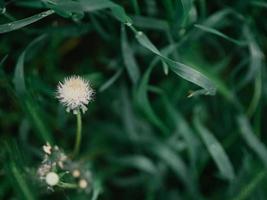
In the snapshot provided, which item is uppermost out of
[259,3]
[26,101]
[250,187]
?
[259,3]

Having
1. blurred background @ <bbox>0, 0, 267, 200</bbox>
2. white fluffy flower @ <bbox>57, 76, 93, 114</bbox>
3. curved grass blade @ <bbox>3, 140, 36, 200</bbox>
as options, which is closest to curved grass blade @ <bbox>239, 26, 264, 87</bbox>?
blurred background @ <bbox>0, 0, 267, 200</bbox>

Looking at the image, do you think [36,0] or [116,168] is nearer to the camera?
[36,0]

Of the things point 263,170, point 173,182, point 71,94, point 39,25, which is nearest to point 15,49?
point 39,25

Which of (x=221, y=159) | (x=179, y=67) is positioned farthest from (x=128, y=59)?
(x=221, y=159)

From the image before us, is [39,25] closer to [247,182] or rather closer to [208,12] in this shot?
[208,12]

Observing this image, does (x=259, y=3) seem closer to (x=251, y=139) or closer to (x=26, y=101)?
(x=251, y=139)

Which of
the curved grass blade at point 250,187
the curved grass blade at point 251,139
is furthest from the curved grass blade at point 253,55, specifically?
the curved grass blade at point 250,187
